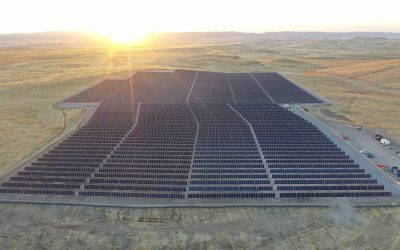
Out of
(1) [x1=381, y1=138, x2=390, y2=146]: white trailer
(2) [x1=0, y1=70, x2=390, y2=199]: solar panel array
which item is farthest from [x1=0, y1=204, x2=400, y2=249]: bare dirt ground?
(1) [x1=381, y1=138, x2=390, y2=146]: white trailer

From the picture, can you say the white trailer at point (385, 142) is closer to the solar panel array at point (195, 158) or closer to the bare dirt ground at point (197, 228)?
the solar panel array at point (195, 158)

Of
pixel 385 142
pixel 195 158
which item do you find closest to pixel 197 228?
pixel 195 158

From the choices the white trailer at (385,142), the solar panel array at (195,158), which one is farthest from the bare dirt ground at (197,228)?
the white trailer at (385,142)

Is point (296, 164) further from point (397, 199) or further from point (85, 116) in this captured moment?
point (85, 116)

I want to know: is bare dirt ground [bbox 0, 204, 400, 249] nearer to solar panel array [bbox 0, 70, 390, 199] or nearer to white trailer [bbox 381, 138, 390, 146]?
solar panel array [bbox 0, 70, 390, 199]

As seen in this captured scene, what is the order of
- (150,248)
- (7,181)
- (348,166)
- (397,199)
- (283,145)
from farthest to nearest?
(283,145)
(348,166)
(7,181)
(397,199)
(150,248)

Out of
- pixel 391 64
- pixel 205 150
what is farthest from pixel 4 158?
pixel 391 64

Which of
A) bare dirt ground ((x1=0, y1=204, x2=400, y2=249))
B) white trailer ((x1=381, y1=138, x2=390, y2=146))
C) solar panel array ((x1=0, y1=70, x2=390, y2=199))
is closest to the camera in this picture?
bare dirt ground ((x1=0, y1=204, x2=400, y2=249))

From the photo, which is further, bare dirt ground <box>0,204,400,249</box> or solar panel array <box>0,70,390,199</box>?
solar panel array <box>0,70,390,199</box>
